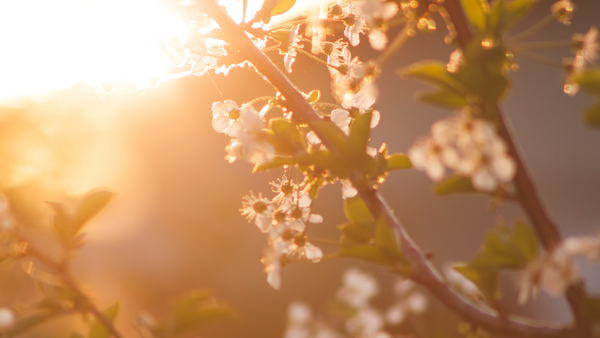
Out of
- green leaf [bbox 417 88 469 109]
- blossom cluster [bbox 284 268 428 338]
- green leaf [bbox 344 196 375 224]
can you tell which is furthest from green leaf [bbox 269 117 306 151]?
blossom cluster [bbox 284 268 428 338]

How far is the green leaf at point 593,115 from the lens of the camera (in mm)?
278

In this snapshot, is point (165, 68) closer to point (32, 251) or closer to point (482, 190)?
point (482, 190)

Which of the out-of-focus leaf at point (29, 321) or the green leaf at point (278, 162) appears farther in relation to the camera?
the out-of-focus leaf at point (29, 321)

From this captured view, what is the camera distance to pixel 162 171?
4.20m

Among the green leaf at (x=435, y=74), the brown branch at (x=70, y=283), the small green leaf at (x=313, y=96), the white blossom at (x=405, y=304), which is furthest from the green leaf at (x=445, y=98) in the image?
the white blossom at (x=405, y=304)

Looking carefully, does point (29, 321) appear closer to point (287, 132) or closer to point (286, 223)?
point (286, 223)

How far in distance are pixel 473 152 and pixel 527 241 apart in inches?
4.4

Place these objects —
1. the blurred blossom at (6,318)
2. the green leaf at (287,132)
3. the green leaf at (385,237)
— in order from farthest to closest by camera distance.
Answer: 1. the blurred blossom at (6,318)
2. the green leaf at (287,132)
3. the green leaf at (385,237)

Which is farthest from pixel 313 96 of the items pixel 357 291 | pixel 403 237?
pixel 357 291

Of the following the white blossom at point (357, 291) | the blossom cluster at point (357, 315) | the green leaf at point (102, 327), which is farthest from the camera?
the white blossom at point (357, 291)

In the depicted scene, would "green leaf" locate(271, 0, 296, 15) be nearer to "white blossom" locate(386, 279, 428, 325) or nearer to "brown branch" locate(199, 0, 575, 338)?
"brown branch" locate(199, 0, 575, 338)

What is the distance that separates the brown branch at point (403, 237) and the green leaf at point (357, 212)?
0.11 feet

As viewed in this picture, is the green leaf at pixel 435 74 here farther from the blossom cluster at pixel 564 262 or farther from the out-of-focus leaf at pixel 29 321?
the out-of-focus leaf at pixel 29 321

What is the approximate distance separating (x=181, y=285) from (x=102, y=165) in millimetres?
1332
